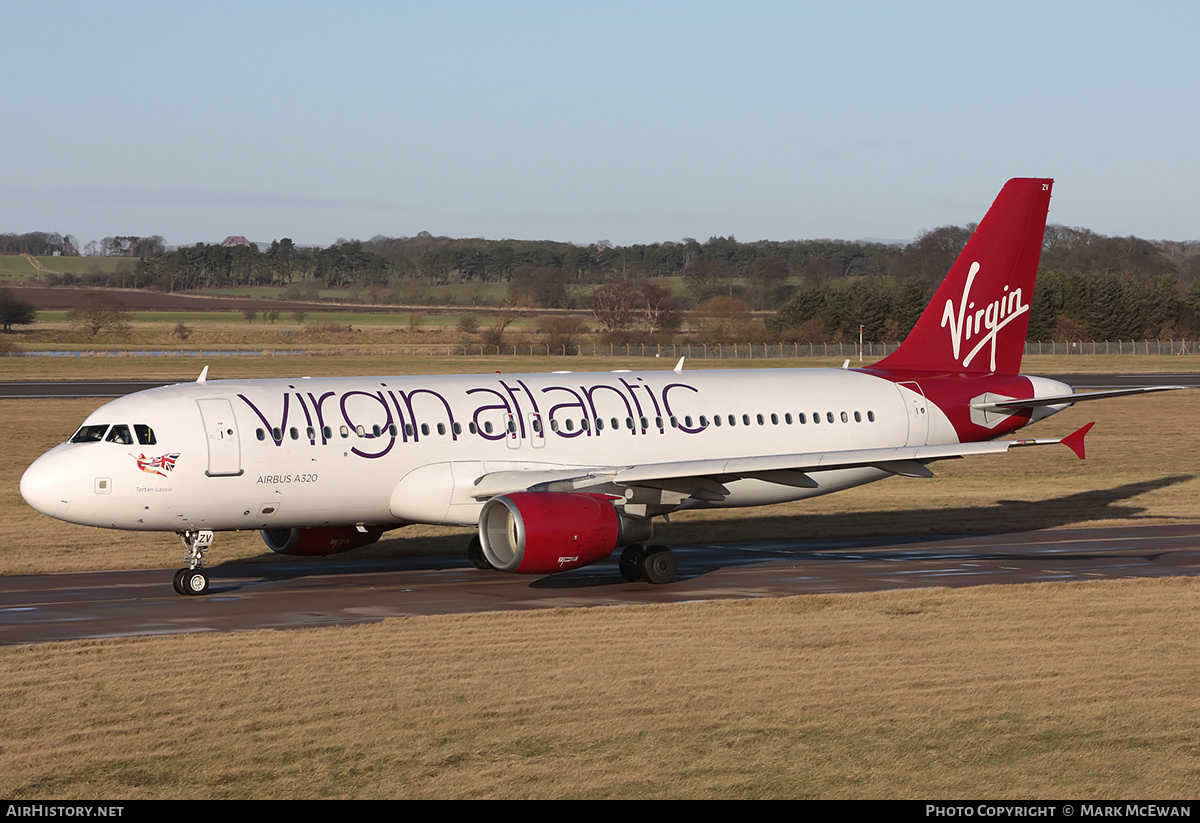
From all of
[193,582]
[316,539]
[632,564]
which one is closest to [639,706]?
[632,564]

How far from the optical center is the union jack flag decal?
84.7 feet

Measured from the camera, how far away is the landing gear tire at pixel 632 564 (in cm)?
2780

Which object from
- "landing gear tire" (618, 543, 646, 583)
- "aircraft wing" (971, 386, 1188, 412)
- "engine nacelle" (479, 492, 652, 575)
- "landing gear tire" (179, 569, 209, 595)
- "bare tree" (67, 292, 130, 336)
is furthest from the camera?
"bare tree" (67, 292, 130, 336)

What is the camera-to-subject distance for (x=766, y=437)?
31.5m

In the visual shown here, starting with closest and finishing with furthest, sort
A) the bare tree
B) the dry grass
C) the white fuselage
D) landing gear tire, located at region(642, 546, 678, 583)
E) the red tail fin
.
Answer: the dry grass, the white fuselage, landing gear tire, located at region(642, 546, 678, 583), the red tail fin, the bare tree

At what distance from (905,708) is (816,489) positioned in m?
15.2

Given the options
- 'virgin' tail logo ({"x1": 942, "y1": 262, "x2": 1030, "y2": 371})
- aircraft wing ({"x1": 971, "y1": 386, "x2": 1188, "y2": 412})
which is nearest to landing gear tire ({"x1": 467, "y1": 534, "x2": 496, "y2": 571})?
aircraft wing ({"x1": 971, "y1": 386, "x2": 1188, "y2": 412})

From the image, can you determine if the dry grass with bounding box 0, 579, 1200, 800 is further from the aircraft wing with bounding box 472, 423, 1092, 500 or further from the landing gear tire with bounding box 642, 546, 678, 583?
the aircraft wing with bounding box 472, 423, 1092, 500

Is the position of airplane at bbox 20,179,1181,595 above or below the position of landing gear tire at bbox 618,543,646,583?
above

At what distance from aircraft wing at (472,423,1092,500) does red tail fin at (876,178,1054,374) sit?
23.6 feet

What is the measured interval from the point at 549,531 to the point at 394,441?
4.35 m

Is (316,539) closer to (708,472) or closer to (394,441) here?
(394,441)
